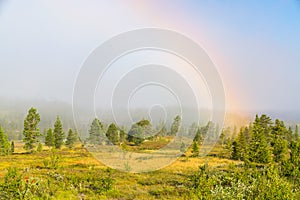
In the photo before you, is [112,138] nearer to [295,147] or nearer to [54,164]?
[54,164]

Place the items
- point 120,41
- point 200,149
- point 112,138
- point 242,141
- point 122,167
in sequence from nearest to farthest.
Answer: point 120,41 → point 122,167 → point 112,138 → point 242,141 → point 200,149

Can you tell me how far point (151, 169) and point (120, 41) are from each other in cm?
1486

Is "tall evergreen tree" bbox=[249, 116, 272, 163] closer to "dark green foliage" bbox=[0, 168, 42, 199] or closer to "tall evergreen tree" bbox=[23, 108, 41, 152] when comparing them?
"dark green foliage" bbox=[0, 168, 42, 199]

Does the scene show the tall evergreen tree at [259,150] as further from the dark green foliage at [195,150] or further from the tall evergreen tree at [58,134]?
the tall evergreen tree at [58,134]

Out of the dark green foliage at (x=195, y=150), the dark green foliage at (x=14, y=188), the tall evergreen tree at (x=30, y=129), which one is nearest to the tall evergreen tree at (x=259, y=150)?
the dark green foliage at (x=195, y=150)

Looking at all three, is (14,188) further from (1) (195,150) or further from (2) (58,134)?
(2) (58,134)

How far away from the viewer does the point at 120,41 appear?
14.2 metres

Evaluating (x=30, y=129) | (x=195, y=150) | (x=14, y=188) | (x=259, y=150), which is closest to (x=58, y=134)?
(x=30, y=129)

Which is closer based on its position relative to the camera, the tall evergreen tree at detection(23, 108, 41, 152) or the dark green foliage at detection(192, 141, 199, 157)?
the dark green foliage at detection(192, 141, 199, 157)

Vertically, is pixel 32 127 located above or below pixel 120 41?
below

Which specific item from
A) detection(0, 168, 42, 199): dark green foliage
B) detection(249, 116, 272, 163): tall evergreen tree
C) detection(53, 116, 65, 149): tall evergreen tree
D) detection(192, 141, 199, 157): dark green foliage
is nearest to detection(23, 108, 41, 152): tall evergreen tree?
detection(53, 116, 65, 149): tall evergreen tree

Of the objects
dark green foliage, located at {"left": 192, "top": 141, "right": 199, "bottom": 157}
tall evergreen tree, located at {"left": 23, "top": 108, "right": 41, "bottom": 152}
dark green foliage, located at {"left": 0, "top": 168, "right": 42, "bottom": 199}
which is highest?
tall evergreen tree, located at {"left": 23, "top": 108, "right": 41, "bottom": 152}

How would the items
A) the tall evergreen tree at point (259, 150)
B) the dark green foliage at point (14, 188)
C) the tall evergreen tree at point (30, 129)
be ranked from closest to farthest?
the dark green foliage at point (14, 188)
the tall evergreen tree at point (259, 150)
the tall evergreen tree at point (30, 129)

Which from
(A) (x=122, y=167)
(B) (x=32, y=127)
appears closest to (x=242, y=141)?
(A) (x=122, y=167)
